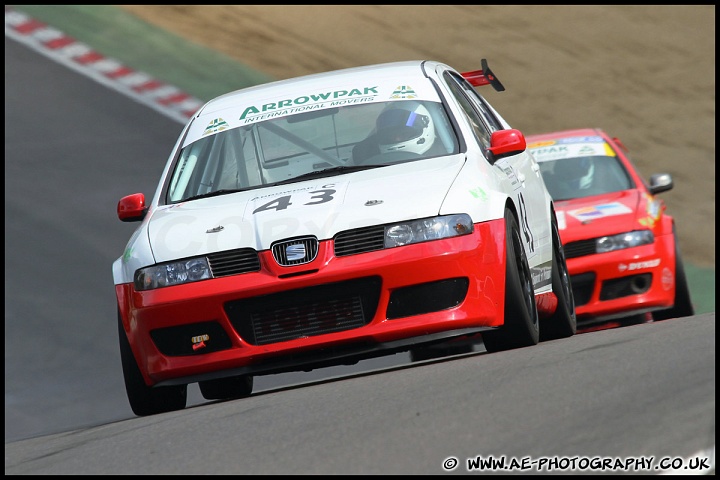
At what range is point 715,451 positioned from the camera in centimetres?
469

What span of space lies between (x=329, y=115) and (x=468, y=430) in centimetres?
349

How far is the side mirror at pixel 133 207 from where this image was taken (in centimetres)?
834

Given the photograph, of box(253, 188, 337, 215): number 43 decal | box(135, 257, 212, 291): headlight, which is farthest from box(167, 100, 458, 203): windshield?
box(135, 257, 212, 291): headlight

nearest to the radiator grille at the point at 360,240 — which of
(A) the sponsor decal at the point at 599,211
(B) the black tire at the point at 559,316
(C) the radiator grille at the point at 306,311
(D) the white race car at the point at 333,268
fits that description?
(D) the white race car at the point at 333,268

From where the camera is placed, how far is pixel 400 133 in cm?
833

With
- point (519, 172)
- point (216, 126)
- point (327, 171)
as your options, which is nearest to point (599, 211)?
point (519, 172)

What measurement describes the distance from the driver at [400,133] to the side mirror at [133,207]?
120 centimetres

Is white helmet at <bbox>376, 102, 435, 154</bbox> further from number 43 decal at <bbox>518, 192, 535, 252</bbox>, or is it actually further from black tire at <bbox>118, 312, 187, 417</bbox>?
black tire at <bbox>118, 312, 187, 417</bbox>

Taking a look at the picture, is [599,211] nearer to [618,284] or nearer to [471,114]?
[618,284]

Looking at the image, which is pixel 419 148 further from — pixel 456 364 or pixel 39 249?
pixel 39 249

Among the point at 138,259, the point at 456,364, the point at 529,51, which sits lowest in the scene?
the point at 529,51

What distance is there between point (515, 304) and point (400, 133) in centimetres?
137

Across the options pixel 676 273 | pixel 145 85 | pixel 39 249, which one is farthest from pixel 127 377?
pixel 145 85

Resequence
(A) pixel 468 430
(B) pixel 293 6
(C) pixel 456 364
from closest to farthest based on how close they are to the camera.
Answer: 1. (A) pixel 468 430
2. (C) pixel 456 364
3. (B) pixel 293 6
